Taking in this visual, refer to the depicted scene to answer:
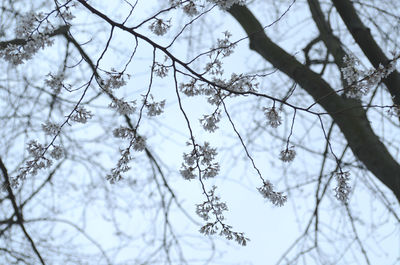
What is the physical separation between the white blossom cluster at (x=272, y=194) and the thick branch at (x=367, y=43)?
153 centimetres

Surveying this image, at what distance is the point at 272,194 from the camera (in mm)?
1892

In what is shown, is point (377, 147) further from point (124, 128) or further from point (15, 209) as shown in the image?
point (15, 209)

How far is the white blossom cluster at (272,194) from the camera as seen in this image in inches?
73.9

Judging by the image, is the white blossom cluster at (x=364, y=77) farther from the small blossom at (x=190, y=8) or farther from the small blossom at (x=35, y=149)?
the small blossom at (x=35, y=149)

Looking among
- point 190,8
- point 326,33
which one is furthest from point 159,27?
point 326,33

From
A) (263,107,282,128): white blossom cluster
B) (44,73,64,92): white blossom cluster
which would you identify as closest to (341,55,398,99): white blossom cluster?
(263,107,282,128): white blossom cluster

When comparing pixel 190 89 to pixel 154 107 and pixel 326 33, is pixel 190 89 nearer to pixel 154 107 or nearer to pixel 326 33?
pixel 154 107

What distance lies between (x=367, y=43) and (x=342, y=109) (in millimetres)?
592

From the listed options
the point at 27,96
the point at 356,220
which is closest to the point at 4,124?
the point at 27,96

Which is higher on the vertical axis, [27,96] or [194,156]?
[27,96]

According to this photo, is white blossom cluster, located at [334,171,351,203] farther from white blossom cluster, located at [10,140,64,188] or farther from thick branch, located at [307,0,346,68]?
thick branch, located at [307,0,346,68]

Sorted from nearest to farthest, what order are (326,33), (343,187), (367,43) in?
(343,187), (367,43), (326,33)

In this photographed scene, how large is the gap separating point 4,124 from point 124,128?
2.56 m

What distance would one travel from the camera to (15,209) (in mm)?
3625
